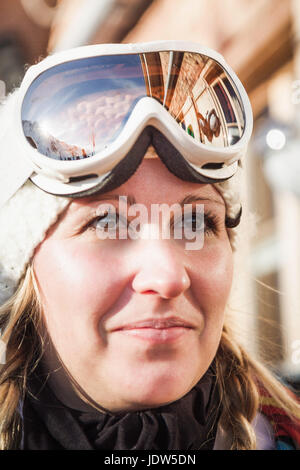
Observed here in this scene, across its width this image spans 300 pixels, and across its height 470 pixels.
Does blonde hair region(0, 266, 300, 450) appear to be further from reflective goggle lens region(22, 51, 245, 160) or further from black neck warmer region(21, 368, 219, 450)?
reflective goggle lens region(22, 51, 245, 160)

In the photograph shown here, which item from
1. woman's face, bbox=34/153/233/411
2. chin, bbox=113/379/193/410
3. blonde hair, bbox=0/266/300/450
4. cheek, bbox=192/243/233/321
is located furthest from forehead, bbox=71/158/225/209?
chin, bbox=113/379/193/410

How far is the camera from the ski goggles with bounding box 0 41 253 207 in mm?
972

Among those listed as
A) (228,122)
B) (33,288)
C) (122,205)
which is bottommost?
(33,288)

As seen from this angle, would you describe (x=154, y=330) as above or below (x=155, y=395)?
above

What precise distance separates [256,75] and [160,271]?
0.77 metres

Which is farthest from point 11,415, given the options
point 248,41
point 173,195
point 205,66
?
point 248,41

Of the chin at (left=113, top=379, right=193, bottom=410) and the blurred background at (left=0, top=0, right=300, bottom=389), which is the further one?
the blurred background at (left=0, top=0, right=300, bottom=389)

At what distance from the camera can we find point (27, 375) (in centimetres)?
110

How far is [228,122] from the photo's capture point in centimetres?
107

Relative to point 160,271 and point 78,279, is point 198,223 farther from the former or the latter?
point 78,279

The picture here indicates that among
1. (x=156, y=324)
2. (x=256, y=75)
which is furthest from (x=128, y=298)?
(x=256, y=75)

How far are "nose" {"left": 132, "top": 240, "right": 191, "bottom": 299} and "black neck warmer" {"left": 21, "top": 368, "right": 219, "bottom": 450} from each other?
0.88 feet

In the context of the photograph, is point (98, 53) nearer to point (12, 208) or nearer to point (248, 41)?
point (12, 208)

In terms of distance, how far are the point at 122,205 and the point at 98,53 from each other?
30 cm
